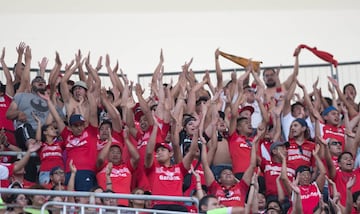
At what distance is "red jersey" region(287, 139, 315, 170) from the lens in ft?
58.0

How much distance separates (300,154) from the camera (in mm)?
17797

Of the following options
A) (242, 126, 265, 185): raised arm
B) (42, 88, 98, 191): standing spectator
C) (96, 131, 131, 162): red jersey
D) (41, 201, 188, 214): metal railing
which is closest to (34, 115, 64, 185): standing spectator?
(42, 88, 98, 191): standing spectator

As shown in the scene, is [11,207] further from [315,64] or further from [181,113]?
[315,64]

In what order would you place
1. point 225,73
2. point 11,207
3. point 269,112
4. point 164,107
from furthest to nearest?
point 225,73 → point 269,112 → point 164,107 → point 11,207

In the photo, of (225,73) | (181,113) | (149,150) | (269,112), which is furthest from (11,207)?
(225,73)

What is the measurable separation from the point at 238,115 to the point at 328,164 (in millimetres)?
1574

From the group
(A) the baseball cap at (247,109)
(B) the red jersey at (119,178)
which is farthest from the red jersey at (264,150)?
(B) the red jersey at (119,178)

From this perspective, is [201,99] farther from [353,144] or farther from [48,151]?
[48,151]

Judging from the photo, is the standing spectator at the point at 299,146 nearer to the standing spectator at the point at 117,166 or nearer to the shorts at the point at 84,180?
the standing spectator at the point at 117,166

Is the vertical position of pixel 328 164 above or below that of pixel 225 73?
below

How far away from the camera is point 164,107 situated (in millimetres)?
17844

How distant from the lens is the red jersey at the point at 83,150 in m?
17.3

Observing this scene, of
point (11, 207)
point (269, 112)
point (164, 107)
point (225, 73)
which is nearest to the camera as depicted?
point (11, 207)

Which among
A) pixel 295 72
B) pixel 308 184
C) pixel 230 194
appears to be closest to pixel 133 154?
pixel 230 194
